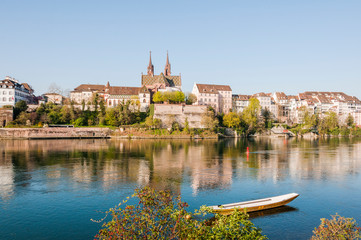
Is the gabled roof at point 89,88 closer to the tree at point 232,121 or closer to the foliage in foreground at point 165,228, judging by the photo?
the tree at point 232,121

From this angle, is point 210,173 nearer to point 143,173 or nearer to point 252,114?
point 143,173

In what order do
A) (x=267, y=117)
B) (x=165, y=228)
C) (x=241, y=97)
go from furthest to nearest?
(x=241, y=97), (x=267, y=117), (x=165, y=228)

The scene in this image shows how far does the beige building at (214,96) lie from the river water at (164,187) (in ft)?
221

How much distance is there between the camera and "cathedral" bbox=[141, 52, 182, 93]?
341 ft

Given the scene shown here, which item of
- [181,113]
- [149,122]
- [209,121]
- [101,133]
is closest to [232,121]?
[209,121]

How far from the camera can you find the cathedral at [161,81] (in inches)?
4094

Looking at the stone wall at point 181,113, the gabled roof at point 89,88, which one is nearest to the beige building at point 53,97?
the gabled roof at point 89,88

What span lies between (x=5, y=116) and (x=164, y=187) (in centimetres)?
7536

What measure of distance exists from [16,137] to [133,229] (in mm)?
79476

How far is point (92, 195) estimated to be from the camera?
71.0ft

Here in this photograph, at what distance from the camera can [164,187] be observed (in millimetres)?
23641

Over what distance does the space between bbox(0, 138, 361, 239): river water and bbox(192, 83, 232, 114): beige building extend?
67.3m

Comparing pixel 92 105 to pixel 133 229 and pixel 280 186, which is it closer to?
pixel 280 186

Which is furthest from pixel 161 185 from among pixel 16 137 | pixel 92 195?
pixel 16 137
